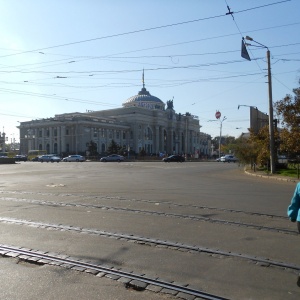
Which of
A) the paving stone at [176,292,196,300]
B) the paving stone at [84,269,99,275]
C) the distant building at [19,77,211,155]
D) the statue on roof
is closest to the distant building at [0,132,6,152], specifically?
the distant building at [19,77,211,155]

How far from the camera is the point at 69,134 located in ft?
401

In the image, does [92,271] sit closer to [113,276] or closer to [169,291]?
[113,276]

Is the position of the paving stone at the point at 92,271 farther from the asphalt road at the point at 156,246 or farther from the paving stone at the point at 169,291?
the paving stone at the point at 169,291

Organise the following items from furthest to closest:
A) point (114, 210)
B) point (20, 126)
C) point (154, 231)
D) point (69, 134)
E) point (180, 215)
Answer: point (20, 126) < point (69, 134) < point (114, 210) < point (180, 215) < point (154, 231)

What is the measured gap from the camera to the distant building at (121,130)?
121 meters

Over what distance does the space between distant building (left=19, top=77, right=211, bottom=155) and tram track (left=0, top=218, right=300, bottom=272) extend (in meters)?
98.7

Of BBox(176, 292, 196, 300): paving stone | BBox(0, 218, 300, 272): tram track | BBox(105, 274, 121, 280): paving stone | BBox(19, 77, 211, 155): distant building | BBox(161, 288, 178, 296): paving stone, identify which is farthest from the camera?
BBox(19, 77, 211, 155): distant building

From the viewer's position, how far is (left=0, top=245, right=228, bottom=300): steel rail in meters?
4.82

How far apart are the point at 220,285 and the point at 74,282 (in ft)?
6.22

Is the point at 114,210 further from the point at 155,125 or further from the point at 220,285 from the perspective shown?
the point at 155,125

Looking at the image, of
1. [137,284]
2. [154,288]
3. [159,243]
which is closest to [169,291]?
[154,288]

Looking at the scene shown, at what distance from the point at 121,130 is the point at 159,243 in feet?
422

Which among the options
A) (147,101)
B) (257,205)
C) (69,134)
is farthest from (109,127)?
(257,205)

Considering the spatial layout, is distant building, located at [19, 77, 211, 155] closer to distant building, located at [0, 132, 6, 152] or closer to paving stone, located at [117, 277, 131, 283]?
distant building, located at [0, 132, 6, 152]
